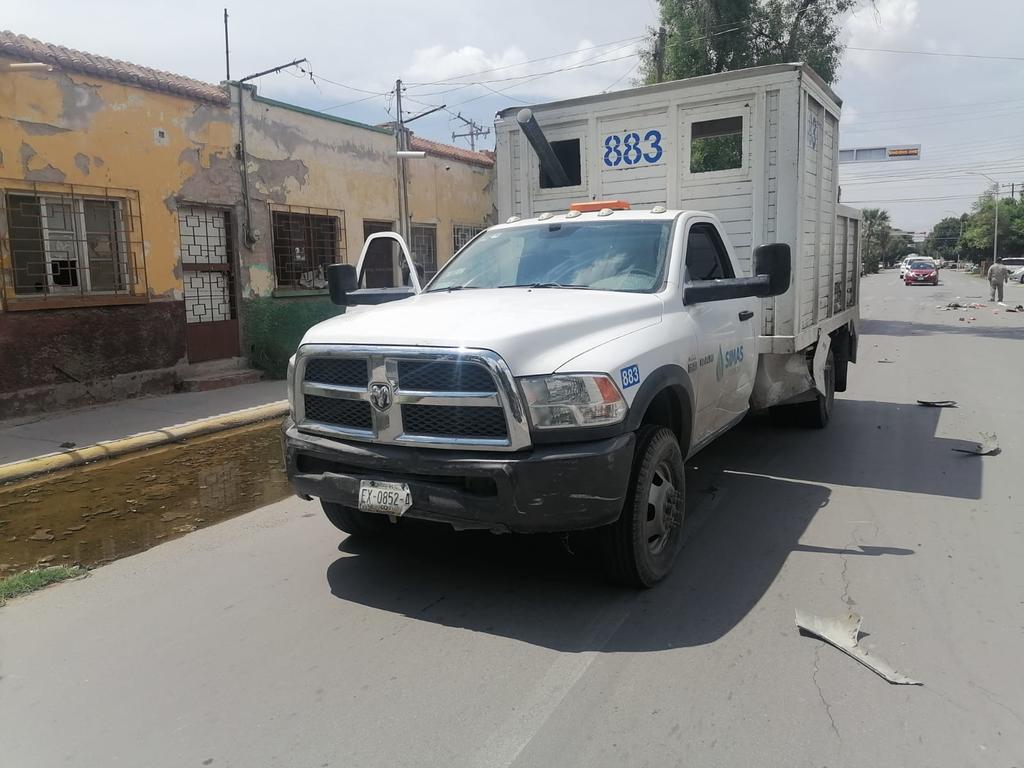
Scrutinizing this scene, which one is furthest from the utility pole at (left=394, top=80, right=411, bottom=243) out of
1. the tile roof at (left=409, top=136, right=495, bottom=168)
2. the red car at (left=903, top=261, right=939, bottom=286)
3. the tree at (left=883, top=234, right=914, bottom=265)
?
the tree at (left=883, top=234, right=914, bottom=265)

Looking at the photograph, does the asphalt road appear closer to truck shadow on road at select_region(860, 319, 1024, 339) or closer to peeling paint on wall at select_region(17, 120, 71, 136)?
peeling paint on wall at select_region(17, 120, 71, 136)

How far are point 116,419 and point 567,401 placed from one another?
707cm

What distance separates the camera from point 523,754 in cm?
273

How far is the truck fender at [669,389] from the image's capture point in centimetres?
371

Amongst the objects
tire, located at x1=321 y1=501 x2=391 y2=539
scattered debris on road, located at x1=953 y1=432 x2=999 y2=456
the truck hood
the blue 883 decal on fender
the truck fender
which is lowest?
scattered debris on road, located at x1=953 y1=432 x2=999 y2=456

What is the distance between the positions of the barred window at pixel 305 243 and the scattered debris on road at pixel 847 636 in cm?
1059

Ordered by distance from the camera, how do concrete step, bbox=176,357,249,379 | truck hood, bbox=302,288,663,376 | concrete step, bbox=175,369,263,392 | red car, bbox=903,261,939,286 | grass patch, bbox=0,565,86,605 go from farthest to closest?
red car, bbox=903,261,939,286
concrete step, bbox=176,357,249,379
concrete step, bbox=175,369,263,392
grass patch, bbox=0,565,86,605
truck hood, bbox=302,288,663,376

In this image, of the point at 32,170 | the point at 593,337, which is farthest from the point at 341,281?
the point at 32,170

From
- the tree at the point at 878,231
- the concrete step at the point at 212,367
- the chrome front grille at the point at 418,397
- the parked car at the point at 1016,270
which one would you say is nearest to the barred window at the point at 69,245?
the concrete step at the point at 212,367

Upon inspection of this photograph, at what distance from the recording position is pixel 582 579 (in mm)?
4230

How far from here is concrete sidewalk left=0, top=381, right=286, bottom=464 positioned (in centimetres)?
764

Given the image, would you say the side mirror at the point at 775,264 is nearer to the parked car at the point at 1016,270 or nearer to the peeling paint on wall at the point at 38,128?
the peeling paint on wall at the point at 38,128

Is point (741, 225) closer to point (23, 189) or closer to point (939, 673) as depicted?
point (939, 673)

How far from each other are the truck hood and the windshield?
223 millimetres
